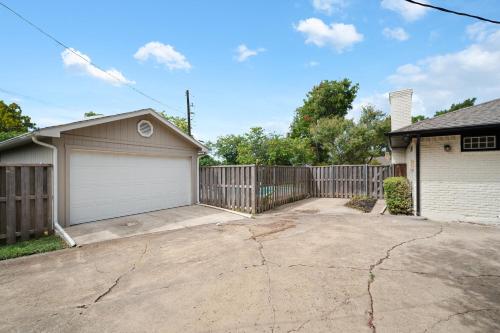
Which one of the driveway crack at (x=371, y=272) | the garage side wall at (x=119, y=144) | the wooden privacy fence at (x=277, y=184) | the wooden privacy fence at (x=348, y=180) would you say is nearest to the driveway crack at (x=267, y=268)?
the driveway crack at (x=371, y=272)

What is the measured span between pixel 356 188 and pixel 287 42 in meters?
8.66

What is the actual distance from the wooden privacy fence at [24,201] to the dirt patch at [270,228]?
5.18 meters

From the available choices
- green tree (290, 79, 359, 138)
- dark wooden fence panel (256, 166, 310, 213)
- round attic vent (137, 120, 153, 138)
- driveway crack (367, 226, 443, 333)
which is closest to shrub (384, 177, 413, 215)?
driveway crack (367, 226, 443, 333)

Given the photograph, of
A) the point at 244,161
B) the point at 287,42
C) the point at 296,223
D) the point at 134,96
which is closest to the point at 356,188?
the point at 296,223

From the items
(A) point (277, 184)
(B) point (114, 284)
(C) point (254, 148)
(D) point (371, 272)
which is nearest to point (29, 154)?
(B) point (114, 284)

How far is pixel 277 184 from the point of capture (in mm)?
10648

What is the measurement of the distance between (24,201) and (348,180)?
13.3 metres

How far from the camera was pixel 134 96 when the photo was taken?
15836 millimetres

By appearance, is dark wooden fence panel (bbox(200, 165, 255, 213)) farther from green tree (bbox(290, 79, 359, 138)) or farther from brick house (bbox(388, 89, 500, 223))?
green tree (bbox(290, 79, 359, 138))

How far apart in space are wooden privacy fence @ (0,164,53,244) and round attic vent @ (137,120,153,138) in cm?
312

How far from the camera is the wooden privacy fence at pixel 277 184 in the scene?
928 cm

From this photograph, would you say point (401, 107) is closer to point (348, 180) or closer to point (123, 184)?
point (348, 180)

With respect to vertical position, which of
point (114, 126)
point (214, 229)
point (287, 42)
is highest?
point (287, 42)

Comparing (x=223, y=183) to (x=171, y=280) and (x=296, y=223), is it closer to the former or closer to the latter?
(x=296, y=223)
